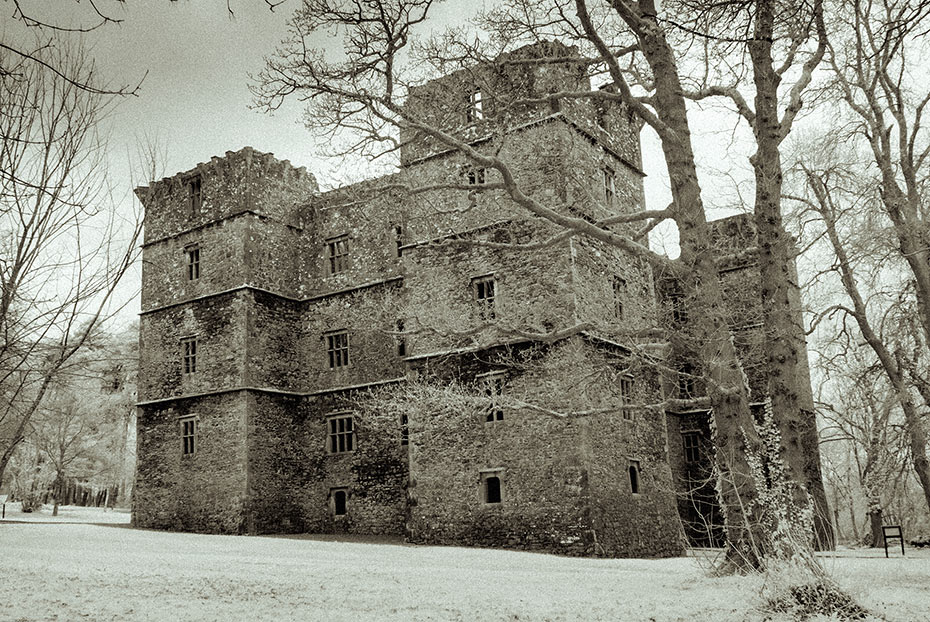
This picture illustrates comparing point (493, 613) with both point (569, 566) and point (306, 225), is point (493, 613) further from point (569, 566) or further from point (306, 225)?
point (306, 225)

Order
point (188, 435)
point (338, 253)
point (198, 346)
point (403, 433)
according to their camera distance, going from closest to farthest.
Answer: point (403, 433), point (188, 435), point (198, 346), point (338, 253)

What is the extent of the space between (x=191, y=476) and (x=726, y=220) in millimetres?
21242

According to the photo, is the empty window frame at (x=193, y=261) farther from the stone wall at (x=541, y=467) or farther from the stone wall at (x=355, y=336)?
the stone wall at (x=541, y=467)

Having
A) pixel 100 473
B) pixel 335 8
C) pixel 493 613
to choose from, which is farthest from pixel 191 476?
pixel 100 473

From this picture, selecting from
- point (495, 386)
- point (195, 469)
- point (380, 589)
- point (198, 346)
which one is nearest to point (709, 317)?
point (380, 589)

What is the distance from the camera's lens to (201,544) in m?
20.4

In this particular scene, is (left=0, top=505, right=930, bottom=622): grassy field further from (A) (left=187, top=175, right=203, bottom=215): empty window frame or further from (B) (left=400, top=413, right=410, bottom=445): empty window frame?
(A) (left=187, top=175, right=203, bottom=215): empty window frame

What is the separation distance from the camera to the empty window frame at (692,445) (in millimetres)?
30094

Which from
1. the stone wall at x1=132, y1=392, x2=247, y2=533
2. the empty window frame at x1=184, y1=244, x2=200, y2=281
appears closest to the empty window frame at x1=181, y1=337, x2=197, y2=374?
the stone wall at x1=132, y1=392, x2=247, y2=533

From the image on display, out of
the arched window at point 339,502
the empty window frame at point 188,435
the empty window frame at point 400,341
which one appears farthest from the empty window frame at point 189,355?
the empty window frame at point 400,341

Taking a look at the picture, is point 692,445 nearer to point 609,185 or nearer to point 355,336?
point 609,185

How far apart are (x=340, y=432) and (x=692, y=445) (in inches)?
522

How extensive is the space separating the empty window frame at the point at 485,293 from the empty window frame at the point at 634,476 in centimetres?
558

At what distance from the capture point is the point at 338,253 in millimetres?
28734
